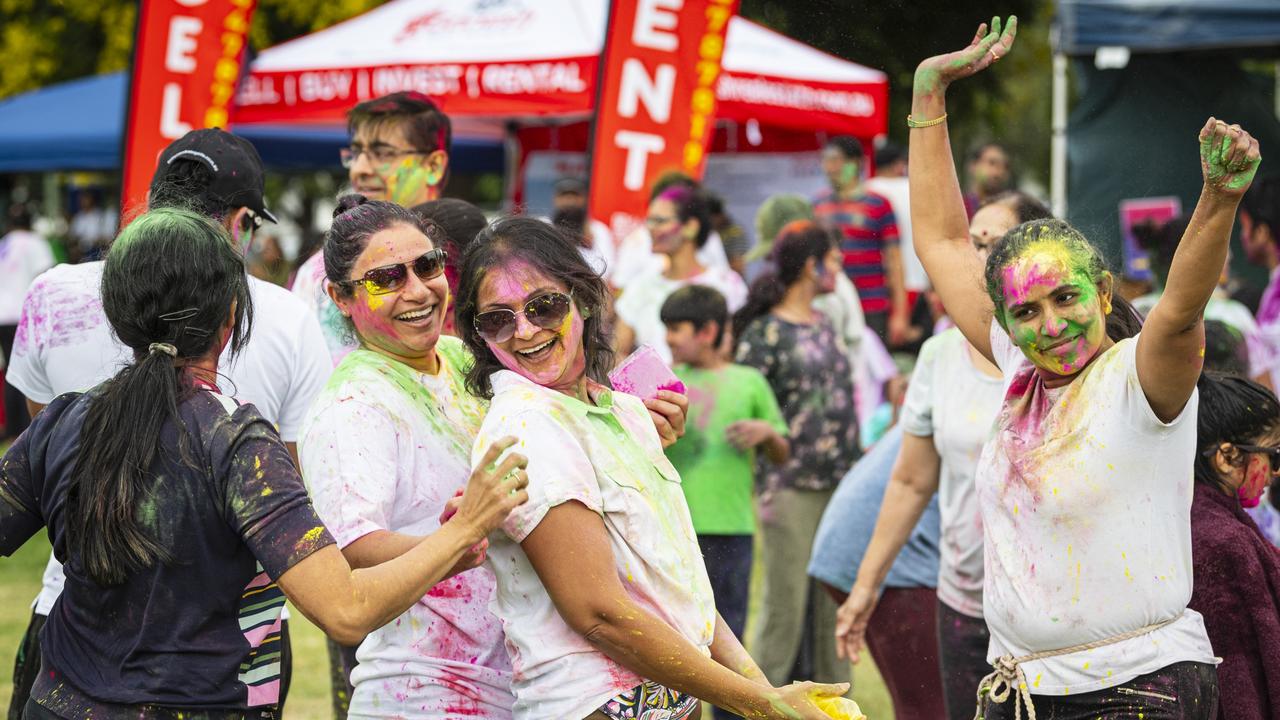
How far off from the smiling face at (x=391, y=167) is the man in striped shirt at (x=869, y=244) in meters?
4.68

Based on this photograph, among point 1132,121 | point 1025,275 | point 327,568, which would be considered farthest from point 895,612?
point 1132,121

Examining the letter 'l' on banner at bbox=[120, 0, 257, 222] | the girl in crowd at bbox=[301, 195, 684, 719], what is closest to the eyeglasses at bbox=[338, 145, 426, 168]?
the girl in crowd at bbox=[301, 195, 684, 719]

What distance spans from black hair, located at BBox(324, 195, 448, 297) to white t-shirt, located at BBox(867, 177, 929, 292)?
6201 mm

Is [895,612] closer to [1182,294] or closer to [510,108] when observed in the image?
[1182,294]

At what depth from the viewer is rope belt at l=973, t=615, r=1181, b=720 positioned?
283 centimetres

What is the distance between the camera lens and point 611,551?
8.37 feet

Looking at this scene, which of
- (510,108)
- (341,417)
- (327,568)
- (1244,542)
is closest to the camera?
(327,568)

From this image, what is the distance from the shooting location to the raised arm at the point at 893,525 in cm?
417

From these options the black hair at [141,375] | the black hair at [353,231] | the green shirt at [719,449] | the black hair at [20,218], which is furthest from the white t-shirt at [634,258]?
the black hair at [20,218]

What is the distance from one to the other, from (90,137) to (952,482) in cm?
1181

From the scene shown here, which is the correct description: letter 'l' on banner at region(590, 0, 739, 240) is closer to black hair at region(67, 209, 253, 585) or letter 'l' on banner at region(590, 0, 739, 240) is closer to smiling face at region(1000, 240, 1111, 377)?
smiling face at region(1000, 240, 1111, 377)

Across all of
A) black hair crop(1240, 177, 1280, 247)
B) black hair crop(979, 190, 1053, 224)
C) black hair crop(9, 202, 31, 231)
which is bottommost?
black hair crop(979, 190, 1053, 224)

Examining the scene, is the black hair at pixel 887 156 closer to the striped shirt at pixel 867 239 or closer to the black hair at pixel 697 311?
the striped shirt at pixel 867 239

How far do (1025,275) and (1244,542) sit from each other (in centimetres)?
91
